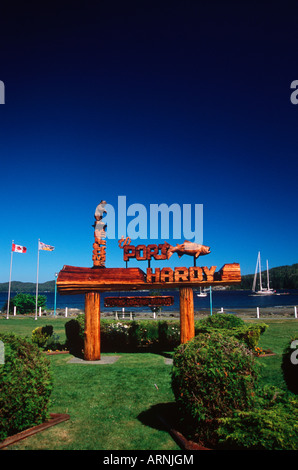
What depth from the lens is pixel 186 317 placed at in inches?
464

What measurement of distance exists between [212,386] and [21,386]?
10.7 feet

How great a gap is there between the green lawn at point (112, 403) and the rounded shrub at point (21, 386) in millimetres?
358

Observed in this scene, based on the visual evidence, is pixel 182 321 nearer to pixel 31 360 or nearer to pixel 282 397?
pixel 282 397


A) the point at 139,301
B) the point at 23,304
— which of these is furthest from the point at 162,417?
the point at 23,304

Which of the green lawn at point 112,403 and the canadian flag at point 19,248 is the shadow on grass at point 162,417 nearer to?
the green lawn at point 112,403

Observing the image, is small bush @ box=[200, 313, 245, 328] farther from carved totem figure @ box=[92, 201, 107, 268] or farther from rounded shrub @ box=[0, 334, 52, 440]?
rounded shrub @ box=[0, 334, 52, 440]

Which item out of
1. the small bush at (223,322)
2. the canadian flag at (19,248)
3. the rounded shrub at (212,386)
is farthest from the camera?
the canadian flag at (19,248)

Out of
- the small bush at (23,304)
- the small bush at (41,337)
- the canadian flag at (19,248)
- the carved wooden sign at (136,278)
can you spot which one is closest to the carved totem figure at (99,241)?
the carved wooden sign at (136,278)

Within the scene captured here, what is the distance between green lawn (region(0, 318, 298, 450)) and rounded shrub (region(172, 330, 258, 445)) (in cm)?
73

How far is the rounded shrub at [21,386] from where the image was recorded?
4809 millimetres

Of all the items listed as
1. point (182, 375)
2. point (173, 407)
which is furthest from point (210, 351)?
point (173, 407)

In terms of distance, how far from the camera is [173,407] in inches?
272

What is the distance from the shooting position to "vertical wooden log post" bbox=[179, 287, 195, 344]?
11680 mm
